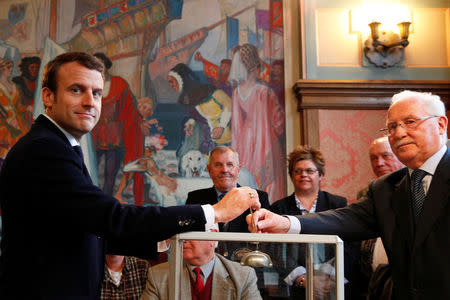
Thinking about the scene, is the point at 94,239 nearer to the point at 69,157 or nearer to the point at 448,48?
the point at 69,157

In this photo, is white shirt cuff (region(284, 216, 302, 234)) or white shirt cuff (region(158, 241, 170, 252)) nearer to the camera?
white shirt cuff (region(158, 241, 170, 252))

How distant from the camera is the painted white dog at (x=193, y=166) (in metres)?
6.16

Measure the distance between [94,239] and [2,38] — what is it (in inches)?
206

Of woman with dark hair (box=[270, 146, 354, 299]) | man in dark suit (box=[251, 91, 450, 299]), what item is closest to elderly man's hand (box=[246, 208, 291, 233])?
man in dark suit (box=[251, 91, 450, 299])

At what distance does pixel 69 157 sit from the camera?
2.00 m

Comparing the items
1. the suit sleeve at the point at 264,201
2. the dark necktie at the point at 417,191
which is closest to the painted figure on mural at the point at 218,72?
the suit sleeve at the point at 264,201

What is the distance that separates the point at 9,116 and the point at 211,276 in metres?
5.25

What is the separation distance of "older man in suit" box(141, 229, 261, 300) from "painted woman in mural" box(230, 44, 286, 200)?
431 cm

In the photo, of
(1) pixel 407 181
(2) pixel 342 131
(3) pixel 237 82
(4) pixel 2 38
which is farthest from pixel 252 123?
(1) pixel 407 181

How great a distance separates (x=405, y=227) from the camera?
2551 millimetres

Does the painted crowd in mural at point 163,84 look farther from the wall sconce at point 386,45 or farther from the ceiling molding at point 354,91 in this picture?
the wall sconce at point 386,45

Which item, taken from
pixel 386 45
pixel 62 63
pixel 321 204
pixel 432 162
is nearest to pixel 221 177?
pixel 321 204

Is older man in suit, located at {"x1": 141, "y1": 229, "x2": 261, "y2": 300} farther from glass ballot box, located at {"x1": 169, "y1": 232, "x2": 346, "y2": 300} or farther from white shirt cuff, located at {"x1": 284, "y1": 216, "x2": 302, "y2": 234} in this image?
white shirt cuff, located at {"x1": 284, "y1": 216, "x2": 302, "y2": 234}

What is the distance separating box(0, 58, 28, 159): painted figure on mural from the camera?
6.31 m
